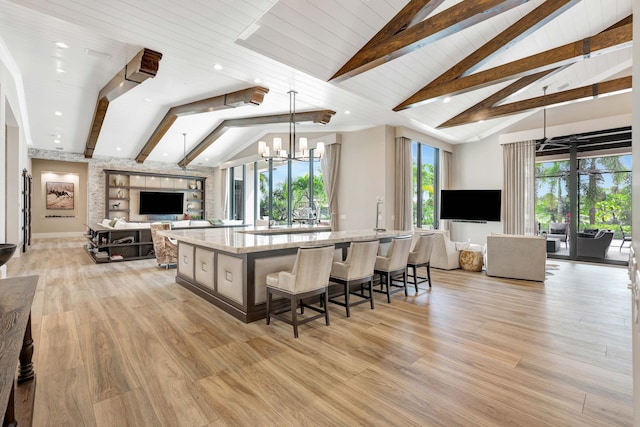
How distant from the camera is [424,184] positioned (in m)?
8.70

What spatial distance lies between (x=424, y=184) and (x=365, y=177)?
7.84 ft

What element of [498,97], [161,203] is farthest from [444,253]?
[161,203]

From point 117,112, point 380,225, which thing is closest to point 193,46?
point 380,225

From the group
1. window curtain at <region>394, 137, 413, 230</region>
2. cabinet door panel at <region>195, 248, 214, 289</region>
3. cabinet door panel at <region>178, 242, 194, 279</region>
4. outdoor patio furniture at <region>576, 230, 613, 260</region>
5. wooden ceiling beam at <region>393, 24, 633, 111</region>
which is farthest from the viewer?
window curtain at <region>394, 137, 413, 230</region>

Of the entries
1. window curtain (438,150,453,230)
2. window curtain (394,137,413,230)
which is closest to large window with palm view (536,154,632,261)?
window curtain (438,150,453,230)

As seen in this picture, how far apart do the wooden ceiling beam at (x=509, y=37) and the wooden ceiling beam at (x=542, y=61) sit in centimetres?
18

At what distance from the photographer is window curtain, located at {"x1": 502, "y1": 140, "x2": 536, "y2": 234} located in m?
7.66

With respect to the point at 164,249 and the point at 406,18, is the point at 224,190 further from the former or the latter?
the point at 406,18

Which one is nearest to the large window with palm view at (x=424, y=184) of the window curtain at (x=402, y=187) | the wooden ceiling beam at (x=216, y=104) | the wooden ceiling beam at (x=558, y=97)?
the window curtain at (x=402, y=187)

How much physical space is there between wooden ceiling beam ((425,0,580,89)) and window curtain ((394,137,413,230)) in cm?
181

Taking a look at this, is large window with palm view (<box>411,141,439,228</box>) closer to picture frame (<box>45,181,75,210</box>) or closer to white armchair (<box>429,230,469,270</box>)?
white armchair (<box>429,230,469,270</box>)

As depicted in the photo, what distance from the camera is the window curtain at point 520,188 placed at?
7664 mm

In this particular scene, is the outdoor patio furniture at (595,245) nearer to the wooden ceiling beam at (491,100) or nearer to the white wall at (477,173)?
the white wall at (477,173)

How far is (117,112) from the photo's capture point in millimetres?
7820
